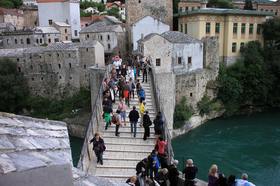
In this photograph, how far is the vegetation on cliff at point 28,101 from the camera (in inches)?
1217

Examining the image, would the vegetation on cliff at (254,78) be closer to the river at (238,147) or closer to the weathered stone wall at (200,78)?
the weathered stone wall at (200,78)

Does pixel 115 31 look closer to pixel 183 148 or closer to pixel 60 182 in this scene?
pixel 183 148

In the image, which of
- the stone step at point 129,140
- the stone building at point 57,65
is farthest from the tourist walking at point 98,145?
the stone building at point 57,65

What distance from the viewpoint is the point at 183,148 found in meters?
24.3

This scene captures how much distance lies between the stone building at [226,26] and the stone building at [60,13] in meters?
21.4

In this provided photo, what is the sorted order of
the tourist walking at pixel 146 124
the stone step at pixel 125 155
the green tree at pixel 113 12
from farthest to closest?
the green tree at pixel 113 12 → the tourist walking at pixel 146 124 → the stone step at pixel 125 155

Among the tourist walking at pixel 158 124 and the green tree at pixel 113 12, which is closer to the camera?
the tourist walking at pixel 158 124

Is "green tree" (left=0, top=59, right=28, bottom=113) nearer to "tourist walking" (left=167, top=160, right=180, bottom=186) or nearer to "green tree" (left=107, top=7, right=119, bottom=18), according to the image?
"tourist walking" (left=167, top=160, right=180, bottom=186)

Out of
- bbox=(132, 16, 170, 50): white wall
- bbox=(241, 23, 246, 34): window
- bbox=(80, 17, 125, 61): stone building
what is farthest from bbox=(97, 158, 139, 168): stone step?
bbox=(241, 23, 246, 34): window

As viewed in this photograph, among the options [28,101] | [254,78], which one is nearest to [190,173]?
[254,78]

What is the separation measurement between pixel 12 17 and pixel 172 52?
132 ft

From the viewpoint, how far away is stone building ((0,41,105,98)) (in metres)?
31.3

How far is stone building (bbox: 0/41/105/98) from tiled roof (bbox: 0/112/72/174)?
27.7 m

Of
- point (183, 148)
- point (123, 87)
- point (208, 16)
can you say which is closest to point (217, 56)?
point (208, 16)
